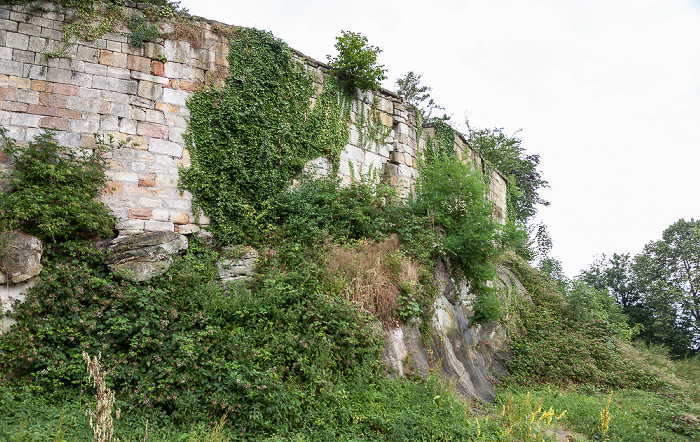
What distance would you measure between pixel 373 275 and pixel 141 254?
11.5 feet

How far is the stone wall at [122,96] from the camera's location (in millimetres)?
6781

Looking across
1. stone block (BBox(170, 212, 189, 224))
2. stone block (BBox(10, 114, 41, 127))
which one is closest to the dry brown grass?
stone block (BBox(170, 212, 189, 224))

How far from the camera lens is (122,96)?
729cm

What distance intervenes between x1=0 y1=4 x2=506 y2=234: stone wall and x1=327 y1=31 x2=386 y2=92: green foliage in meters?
2.70

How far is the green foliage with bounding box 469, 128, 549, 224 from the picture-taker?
66.7ft

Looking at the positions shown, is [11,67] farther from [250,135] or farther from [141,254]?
[250,135]

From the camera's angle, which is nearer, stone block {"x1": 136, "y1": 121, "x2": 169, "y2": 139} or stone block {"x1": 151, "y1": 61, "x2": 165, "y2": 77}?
stone block {"x1": 136, "y1": 121, "x2": 169, "y2": 139}

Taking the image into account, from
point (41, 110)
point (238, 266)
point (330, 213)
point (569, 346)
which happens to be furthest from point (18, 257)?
point (569, 346)

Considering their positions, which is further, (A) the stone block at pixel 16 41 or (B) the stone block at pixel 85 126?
(B) the stone block at pixel 85 126

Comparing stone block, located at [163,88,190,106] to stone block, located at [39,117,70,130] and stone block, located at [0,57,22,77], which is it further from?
stone block, located at [0,57,22,77]

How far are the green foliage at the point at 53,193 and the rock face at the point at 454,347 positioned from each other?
475 centimetres

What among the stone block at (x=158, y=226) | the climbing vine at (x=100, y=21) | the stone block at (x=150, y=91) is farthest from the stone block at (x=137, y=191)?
the climbing vine at (x=100, y=21)

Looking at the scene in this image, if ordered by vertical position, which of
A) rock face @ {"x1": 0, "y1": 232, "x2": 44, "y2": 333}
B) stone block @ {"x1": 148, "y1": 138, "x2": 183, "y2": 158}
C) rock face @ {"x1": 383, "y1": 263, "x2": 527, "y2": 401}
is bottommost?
rock face @ {"x1": 383, "y1": 263, "x2": 527, "y2": 401}

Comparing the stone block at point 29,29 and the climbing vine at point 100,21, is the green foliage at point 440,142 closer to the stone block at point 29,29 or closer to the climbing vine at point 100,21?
the climbing vine at point 100,21
